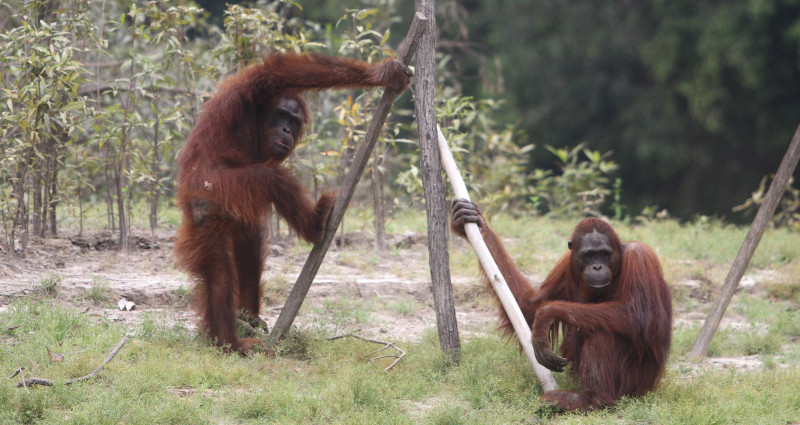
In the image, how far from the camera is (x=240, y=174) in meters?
4.54

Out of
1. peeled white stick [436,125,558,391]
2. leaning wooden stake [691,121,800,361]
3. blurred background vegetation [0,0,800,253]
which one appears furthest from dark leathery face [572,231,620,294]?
blurred background vegetation [0,0,800,253]

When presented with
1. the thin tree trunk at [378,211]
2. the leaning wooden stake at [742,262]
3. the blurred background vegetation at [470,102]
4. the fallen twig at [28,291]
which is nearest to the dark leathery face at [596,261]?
A: the leaning wooden stake at [742,262]

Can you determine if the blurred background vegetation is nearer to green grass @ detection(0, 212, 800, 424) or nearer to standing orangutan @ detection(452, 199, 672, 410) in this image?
green grass @ detection(0, 212, 800, 424)

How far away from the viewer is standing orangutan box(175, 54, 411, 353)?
4559 millimetres

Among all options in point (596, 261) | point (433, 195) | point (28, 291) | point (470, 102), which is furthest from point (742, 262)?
point (28, 291)

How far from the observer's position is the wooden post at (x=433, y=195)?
463 cm

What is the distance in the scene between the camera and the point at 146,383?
12.9ft

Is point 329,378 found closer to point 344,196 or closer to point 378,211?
point 344,196

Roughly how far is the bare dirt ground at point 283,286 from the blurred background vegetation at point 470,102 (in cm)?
25

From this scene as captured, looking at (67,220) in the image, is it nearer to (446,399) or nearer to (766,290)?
(446,399)

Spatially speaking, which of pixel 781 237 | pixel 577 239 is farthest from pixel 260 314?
pixel 781 237

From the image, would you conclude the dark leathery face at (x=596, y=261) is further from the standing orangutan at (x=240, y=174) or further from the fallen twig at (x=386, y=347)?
the standing orangutan at (x=240, y=174)

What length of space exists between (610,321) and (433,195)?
117 centimetres

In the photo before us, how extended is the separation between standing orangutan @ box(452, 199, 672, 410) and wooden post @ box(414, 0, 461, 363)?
589 mm
